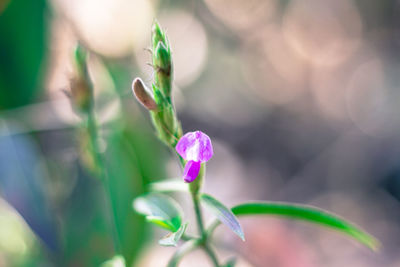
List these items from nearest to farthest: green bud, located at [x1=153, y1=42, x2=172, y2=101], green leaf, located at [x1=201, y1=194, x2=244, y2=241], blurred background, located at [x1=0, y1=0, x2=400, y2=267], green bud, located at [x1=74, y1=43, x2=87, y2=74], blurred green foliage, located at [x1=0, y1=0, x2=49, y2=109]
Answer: green leaf, located at [x1=201, y1=194, x2=244, y2=241]
green bud, located at [x1=153, y1=42, x2=172, y2=101]
green bud, located at [x1=74, y1=43, x2=87, y2=74]
blurred background, located at [x1=0, y1=0, x2=400, y2=267]
blurred green foliage, located at [x1=0, y1=0, x2=49, y2=109]

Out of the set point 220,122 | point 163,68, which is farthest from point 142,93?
point 220,122

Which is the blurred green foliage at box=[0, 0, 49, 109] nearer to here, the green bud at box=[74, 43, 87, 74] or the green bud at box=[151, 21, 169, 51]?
the green bud at box=[74, 43, 87, 74]

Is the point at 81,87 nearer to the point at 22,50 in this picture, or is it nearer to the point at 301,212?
the point at 301,212

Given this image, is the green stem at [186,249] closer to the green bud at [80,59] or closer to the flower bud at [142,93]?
the flower bud at [142,93]

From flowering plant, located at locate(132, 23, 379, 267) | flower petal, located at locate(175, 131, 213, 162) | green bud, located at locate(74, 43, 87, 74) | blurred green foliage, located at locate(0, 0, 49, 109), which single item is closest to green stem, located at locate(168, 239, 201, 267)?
flowering plant, located at locate(132, 23, 379, 267)

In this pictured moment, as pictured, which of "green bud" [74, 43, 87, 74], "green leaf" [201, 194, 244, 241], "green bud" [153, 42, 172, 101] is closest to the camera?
"green leaf" [201, 194, 244, 241]

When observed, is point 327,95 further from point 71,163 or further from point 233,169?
point 71,163

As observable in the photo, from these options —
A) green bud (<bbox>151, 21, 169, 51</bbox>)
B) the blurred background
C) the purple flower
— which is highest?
green bud (<bbox>151, 21, 169, 51</bbox>)
